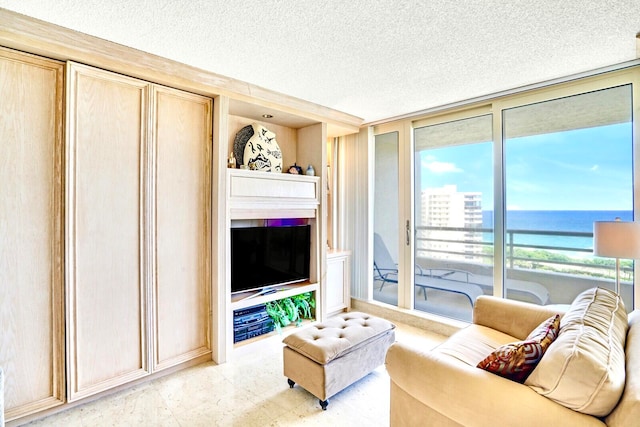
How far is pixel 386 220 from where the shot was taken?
397 cm

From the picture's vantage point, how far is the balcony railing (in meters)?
2.81

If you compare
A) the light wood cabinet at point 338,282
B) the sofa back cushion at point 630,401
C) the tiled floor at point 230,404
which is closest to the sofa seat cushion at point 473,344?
the tiled floor at point 230,404

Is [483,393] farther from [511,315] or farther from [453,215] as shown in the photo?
[453,215]

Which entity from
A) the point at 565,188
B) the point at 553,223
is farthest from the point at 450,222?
the point at 565,188

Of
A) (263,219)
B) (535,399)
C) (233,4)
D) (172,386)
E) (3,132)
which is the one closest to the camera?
(535,399)

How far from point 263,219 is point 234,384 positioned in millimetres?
1582

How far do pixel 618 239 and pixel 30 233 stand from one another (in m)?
3.81

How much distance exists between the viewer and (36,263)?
196cm

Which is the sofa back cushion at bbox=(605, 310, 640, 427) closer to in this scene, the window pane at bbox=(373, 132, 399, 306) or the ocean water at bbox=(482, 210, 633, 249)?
the ocean water at bbox=(482, 210, 633, 249)

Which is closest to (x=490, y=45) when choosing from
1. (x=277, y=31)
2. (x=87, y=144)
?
(x=277, y=31)

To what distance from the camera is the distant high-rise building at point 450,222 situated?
10.9ft

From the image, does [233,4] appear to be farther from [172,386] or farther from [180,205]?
[172,386]

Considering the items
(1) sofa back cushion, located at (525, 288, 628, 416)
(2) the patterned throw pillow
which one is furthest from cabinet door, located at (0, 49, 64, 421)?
(1) sofa back cushion, located at (525, 288, 628, 416)

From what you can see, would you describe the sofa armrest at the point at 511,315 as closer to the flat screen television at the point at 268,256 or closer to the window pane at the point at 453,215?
the window pane at the point at 453,215
